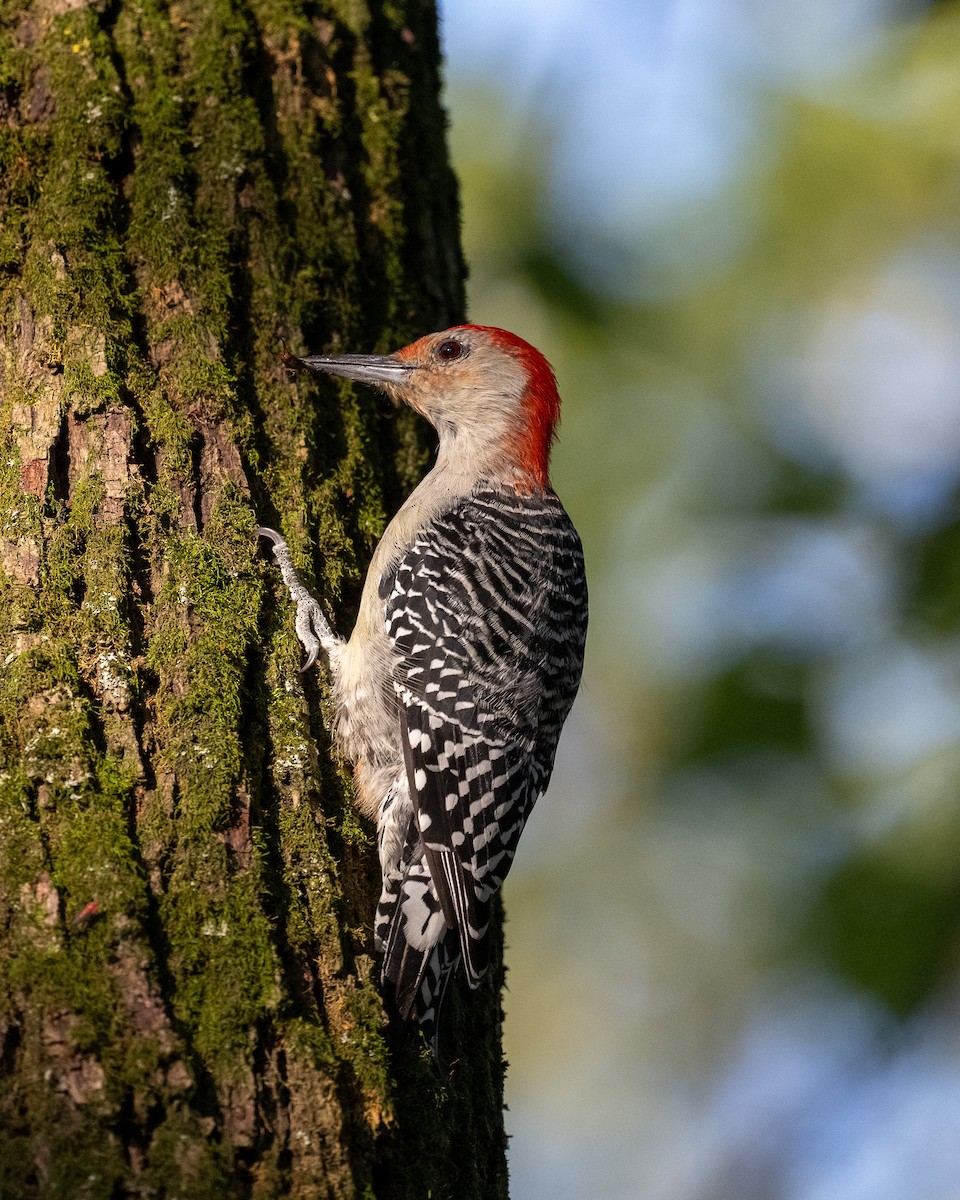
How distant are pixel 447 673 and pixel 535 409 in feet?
4.83

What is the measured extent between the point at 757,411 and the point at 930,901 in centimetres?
304

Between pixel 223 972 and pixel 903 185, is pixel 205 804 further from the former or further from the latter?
pixel 903 185

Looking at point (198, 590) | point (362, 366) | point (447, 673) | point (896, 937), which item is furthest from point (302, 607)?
point (896, 937)

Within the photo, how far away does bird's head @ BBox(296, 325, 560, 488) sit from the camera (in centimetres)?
435

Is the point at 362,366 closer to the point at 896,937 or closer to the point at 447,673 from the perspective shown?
the point at 447,673

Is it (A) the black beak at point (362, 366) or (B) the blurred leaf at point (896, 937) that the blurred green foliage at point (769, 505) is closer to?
(B) the blurred leaf at point (896, 937)

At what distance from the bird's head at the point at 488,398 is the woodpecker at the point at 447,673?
1 centimetres

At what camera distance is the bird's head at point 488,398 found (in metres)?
4.35

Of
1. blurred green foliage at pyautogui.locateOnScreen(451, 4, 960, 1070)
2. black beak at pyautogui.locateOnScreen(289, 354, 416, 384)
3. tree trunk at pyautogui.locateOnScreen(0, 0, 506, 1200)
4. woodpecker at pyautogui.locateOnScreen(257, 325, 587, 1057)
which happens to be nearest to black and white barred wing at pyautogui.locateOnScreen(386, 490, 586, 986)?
woodpecker at pyautogui.locateOnScreen(257, 325, 587, 1057)

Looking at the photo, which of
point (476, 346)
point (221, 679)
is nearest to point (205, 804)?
point (221, 679)

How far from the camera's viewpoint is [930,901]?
445 centimetres

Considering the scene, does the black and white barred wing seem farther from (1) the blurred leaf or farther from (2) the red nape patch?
(1) the blurred leaf

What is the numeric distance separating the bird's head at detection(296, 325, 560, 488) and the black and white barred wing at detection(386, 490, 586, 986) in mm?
414

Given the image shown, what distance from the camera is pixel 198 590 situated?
312cm
